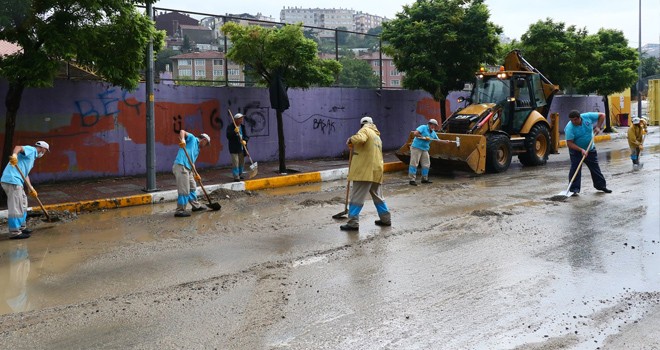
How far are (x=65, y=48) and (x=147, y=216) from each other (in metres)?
3.34

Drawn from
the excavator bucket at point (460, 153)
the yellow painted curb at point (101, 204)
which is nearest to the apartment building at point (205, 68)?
the yellow painted curb at point (101, 204)

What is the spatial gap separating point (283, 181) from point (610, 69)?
2159 cm

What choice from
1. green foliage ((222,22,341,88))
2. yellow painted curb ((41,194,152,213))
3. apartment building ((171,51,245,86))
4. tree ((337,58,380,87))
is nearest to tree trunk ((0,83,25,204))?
yellow painted curb ((41,194,152,213))

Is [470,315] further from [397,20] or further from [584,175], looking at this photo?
[397,20]

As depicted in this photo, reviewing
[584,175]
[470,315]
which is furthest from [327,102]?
[470,315]

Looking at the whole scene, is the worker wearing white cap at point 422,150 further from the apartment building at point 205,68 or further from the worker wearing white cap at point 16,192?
the worker wearing white cap at point 16,192

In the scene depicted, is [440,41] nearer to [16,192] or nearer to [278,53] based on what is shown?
[278,53]

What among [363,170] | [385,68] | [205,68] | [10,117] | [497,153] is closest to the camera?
[363,170]

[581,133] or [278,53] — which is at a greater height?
[278,53]

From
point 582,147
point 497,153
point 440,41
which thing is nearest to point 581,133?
point 582,147

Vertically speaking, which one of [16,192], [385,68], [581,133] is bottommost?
[16,192]

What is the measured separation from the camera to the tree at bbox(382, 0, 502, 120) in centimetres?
2020

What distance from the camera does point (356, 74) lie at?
885 inches

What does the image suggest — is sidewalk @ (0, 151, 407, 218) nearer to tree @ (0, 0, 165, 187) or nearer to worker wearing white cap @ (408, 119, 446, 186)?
tree @ (0, 0, 165, 187)
